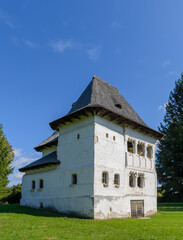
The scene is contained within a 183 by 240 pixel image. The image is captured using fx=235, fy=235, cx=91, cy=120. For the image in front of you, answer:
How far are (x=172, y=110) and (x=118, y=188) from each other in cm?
2415

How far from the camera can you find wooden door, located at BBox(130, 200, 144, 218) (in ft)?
60.1

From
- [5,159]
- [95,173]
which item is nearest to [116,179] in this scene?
[95,173]

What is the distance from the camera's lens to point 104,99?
18.9m

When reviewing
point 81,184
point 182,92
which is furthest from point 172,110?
point 81,184

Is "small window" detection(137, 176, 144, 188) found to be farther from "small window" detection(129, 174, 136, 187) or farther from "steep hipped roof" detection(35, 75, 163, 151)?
"steep hipped roof" detection(35, 75, 163, 151)

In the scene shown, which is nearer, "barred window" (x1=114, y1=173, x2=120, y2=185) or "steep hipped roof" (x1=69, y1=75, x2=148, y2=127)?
"barred window" (x1=114, y1=173, x2=120, y2=185)

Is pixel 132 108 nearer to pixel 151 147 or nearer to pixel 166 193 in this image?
pixel 151 147

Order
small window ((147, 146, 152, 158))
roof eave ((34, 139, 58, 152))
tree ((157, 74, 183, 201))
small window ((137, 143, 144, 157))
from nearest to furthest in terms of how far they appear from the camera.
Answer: small window ((137, 143, 144, 157))
small window ((147, 146, 152, 158))
roof eave ((34, 139, 58, 152))
tree ((157, 74, 183, 201))

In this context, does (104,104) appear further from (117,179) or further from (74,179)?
(74,179)

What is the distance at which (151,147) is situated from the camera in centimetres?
2180

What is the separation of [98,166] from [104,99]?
18.4 feet

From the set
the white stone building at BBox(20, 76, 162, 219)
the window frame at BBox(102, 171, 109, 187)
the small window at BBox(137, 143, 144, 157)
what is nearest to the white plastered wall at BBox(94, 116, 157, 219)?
the white stone building at BBox(20, 76, 162, 219)

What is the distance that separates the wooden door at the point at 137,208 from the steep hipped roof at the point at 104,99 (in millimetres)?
6490

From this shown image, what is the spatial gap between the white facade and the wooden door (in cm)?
33
